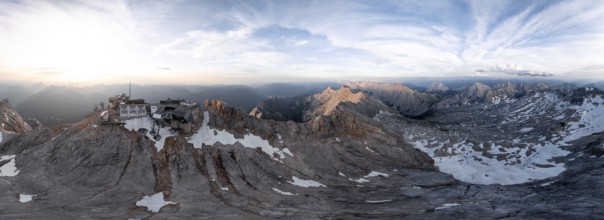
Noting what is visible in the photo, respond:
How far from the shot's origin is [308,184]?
344 ft

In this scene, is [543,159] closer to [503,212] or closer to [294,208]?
[503,212]

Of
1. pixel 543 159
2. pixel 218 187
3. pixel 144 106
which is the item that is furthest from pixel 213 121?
pixel 543 159

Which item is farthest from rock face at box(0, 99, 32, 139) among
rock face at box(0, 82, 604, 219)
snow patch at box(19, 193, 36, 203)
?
snow patch at box(19, 193, 36, 203)

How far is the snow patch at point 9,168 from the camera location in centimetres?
8809

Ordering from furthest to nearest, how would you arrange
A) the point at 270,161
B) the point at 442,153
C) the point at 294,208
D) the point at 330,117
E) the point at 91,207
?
the point at 442,153, the point at 330,117, the point at 270,161, the point at 294,208, the point at 91,207

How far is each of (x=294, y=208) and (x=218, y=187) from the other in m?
21.7

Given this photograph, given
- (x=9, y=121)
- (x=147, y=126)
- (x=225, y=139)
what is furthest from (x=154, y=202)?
(x=9, y=121)

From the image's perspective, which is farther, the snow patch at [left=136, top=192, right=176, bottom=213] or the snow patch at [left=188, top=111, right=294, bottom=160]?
the snow patch at [left=188, top=111, right=294, bottom=160]

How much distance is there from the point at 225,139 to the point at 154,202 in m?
37.4

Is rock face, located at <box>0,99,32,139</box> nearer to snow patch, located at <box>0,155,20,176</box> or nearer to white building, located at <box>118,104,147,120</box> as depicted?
snow patch, located at <box>0,155,20,176</box>

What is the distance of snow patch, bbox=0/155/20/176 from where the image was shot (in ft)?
289

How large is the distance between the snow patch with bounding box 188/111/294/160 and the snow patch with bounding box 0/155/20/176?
141ft

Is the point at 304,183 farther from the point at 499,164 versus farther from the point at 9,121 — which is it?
the point at 9,121

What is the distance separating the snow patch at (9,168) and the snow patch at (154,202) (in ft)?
115
